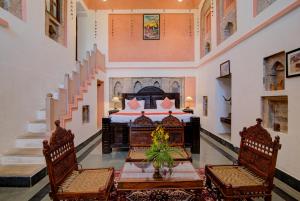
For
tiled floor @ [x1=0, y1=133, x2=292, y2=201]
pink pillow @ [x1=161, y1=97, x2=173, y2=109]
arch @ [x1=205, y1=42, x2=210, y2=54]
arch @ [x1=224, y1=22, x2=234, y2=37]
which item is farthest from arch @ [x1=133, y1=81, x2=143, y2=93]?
arch @ [x1=224, y1=22, x2=234, y2=37]

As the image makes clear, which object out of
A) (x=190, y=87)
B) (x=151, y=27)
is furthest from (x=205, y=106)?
(x=151, y=27)

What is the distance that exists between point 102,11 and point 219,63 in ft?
17.1

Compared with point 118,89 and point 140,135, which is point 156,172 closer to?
point 140,135

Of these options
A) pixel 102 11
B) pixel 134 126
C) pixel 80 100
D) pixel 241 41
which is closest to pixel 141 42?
pixel 102 11

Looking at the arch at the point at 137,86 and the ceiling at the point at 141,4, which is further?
the arch at the point at 137,86

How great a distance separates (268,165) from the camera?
2133 mm

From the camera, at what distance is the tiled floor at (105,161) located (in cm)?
293

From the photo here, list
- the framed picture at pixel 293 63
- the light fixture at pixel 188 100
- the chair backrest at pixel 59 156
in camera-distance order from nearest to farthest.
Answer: the chair backrest at pixel 59 156
the framed picture at pixel 293 63
the light fixture at pixel 188 100

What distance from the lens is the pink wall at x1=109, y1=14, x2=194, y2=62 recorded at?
29.7 ft

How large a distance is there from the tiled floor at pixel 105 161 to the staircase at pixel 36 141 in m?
0.15

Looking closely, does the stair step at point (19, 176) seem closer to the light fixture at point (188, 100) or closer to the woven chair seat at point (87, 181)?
the woven chair seat at point (87, 181)

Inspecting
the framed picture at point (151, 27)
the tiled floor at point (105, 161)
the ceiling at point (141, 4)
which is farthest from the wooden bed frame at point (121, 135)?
the ceiling at point (141, 4)

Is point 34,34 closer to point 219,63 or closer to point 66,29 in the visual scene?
point 66,29

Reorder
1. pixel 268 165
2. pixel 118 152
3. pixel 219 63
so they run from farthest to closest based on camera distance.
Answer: pixel 219 63, pixel 118 152, pixel 268 165
